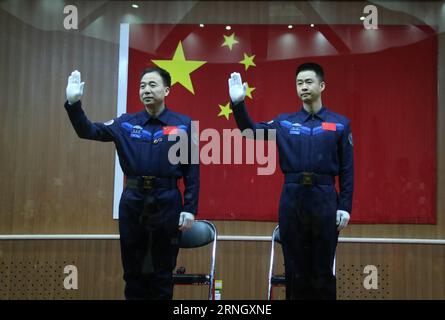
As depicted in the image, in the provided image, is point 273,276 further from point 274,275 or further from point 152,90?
point 152,90

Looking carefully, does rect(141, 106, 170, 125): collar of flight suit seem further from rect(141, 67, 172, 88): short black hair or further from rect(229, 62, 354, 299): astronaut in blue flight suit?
rect(229, 62, 354, 299): astronaut in blue flight suit

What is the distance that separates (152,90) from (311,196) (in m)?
1.19

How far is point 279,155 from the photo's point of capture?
11.8 ft

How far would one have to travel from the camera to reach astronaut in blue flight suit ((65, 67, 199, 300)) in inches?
132

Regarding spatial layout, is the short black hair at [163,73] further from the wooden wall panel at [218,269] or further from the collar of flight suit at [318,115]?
the wooden wall panel at [218,269]

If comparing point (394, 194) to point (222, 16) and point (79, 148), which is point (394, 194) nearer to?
point (222, 16)

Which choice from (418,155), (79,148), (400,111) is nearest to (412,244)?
(418,155)

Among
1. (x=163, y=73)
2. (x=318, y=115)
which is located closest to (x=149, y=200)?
(x=163, y=73)

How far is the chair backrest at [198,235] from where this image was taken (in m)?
3.65

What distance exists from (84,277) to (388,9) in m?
2.81

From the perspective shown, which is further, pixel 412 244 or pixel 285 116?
pixel 412 244

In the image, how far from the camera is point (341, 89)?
153 inches

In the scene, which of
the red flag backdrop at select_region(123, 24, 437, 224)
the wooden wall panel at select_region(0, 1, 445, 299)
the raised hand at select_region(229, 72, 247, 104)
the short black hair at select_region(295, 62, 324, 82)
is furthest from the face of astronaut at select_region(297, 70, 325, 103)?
the wooden wall panel at select_region(0, 1, 445, 299)
